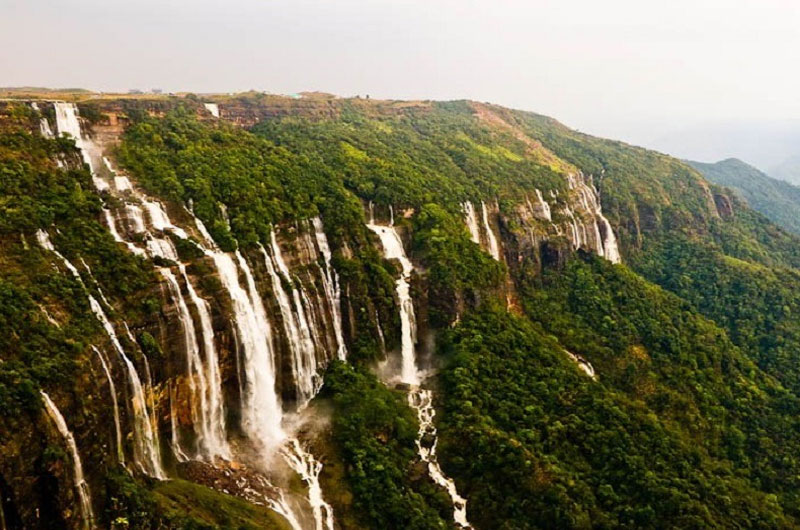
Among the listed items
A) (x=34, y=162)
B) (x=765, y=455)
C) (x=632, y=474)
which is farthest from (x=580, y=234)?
(x=34, y=162)

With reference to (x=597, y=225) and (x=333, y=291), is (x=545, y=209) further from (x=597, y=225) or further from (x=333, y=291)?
(x=333, y=291)

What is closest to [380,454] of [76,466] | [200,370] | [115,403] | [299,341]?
[299,341]

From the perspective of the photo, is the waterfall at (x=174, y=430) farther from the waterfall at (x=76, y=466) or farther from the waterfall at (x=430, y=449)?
the waterfall at (x=430, y=449)

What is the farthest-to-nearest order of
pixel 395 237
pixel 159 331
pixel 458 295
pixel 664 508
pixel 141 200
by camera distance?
pixel 395 237 → pixel 458 295 → pixel 141 200 → pixel 664 508 → pixel 159 331

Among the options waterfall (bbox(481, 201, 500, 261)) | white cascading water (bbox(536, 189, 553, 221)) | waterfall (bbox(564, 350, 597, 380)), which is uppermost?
white cascading water (bbox(536, 189, 553, 221))

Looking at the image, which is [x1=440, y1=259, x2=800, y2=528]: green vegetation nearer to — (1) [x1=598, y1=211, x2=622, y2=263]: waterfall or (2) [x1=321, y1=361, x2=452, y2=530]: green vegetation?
(2) [x1=321, y1=361, x2=452, y2=530]: green vegetation

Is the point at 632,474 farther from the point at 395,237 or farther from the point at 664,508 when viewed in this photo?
the point at 395,237

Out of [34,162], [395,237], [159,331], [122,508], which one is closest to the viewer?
[122,508]

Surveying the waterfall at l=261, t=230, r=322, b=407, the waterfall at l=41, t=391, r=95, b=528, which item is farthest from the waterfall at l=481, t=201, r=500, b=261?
the waterfall at l=41, t=391, r=95, b=528
